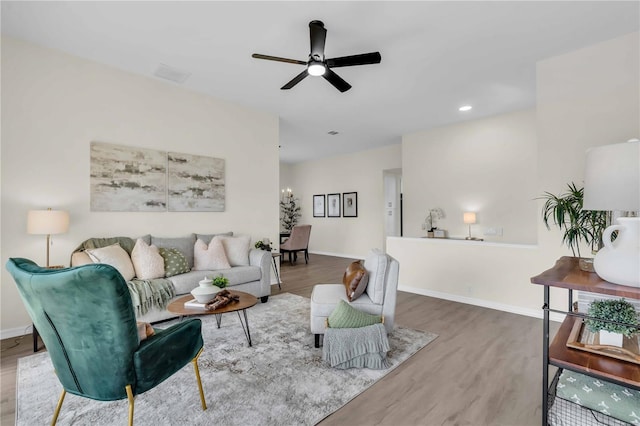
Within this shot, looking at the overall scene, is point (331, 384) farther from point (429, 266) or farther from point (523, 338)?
point (429, 266)

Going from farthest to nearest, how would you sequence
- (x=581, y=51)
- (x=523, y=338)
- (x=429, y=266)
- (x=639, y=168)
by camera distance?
(x=429, y=266) → (x=581, y=51) → (x=523, y=338) → (x=639, y=168)

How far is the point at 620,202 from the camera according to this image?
1287 millimetres

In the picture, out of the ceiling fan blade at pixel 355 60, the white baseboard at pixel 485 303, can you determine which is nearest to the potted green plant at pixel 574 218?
the white baseboard at pixel 485 303

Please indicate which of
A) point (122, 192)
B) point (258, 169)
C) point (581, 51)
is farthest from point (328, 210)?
point (581, 51)

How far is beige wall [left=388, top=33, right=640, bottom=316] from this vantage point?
2973 millimetres

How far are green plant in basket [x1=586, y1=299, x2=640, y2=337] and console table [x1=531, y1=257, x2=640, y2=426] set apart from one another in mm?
131

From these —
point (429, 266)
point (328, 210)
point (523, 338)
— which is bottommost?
point (523, 338)

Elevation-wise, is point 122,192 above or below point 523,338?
above

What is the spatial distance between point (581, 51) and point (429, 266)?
3061mm

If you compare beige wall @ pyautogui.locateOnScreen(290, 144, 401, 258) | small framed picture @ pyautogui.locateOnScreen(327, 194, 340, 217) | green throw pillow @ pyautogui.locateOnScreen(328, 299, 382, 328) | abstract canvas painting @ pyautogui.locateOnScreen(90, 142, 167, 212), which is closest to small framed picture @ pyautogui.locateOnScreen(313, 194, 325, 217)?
beige wall @ pyautogui.locateOnScreen(290, 144, 401, 258)

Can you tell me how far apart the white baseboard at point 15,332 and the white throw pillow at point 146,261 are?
111 centimetres

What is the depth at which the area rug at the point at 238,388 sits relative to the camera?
1.82 m

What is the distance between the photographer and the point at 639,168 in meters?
1.24

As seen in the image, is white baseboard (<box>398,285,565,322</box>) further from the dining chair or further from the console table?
the dining chair
